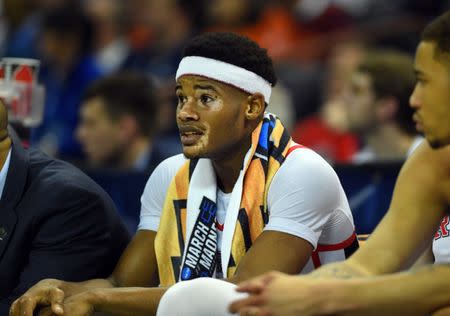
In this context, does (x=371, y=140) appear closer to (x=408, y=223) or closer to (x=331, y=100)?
(x=331, y=100)

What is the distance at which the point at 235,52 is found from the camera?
4422 millimetres

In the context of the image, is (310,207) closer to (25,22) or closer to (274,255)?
(274,255)

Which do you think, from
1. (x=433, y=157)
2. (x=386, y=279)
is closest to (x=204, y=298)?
(x=386, y=279)

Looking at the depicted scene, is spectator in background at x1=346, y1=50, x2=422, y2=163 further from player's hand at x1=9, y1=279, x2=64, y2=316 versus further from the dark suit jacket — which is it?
player's hand at x1=9, y1=279, x2=64, y2=316

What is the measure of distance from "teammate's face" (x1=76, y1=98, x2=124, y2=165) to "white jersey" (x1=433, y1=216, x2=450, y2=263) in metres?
3.48

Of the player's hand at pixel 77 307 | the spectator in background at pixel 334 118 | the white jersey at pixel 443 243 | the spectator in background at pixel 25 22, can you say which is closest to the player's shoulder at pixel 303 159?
the white jersey at pixel 443 243

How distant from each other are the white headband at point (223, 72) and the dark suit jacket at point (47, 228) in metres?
0.57

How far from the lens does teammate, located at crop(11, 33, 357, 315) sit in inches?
166

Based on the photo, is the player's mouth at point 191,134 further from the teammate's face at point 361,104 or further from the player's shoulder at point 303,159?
the teammate's face at point 361,104

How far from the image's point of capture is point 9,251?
436cm

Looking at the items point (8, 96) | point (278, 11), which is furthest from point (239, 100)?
point (278, 11)

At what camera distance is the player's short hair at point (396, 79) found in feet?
23.8

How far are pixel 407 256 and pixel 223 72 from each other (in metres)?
1.11

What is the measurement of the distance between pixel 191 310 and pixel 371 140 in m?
4.17
